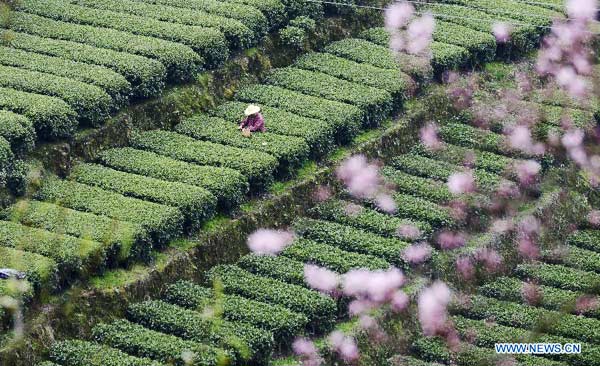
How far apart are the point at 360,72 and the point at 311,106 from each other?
1682 mm

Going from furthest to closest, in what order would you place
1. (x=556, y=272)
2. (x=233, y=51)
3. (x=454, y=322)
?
(x=233, y=51) → (x=556, y=272) → (x=454, y=322)

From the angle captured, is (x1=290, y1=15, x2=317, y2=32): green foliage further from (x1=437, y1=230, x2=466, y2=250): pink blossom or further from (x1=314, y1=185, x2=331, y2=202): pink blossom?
(x1=437, y1=230, x2=466, y2=250): pink blossom

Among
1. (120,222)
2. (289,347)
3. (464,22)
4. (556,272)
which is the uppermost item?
(464,22)

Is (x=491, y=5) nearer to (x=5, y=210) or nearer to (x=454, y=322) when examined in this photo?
(x=454, y=322)

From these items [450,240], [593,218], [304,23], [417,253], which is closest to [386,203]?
[450,240]

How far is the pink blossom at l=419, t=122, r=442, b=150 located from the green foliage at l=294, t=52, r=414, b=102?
0.68 metres

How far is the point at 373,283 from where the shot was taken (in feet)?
61.5

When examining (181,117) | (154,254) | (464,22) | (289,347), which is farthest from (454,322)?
(464,22)

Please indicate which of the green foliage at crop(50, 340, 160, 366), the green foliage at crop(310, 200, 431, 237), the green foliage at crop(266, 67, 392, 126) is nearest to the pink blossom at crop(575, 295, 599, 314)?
the green foliage at crop(310, 200, 431, 237)

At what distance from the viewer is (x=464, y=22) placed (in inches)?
989

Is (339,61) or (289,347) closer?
(289,347)

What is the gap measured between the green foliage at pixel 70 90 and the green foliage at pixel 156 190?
2.96 ft

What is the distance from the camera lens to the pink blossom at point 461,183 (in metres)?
20.9

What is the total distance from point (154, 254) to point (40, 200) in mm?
1921
